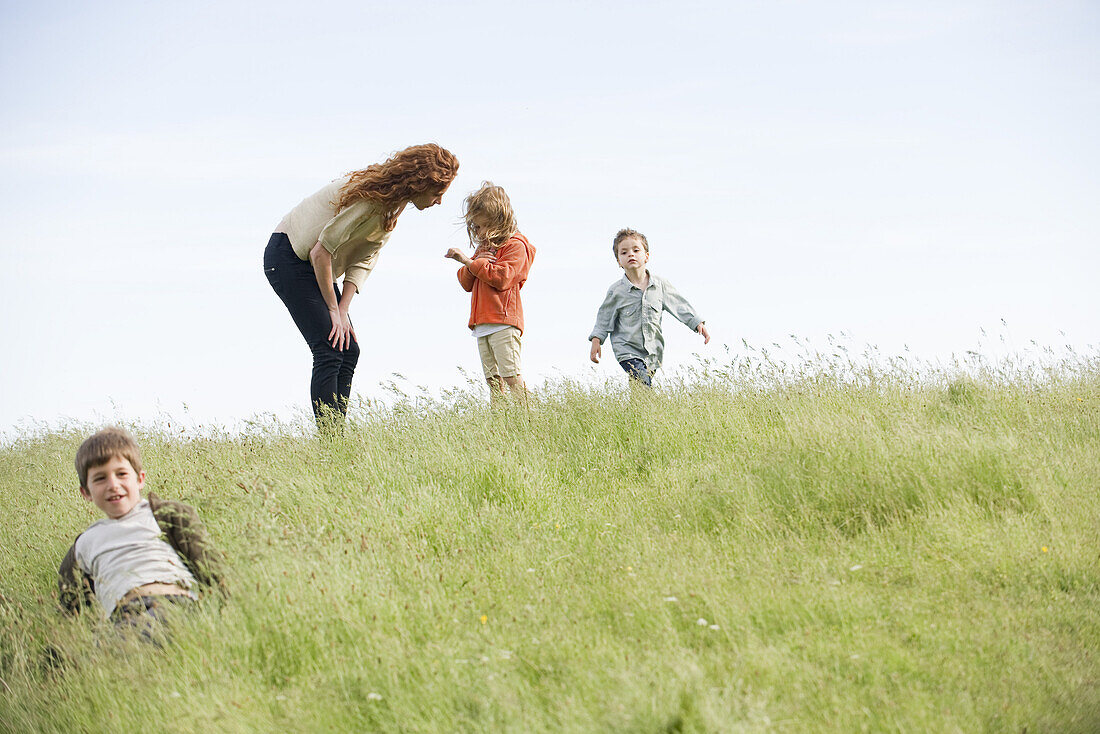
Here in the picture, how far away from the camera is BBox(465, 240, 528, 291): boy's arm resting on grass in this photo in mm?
7215

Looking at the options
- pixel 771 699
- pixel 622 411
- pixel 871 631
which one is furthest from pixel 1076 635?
pixel 622 411

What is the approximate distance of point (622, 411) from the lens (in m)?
6.99

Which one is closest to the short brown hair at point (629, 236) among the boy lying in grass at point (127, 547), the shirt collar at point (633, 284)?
the shirt collar at point (633, 284)

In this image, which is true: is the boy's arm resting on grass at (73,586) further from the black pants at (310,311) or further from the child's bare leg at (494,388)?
the child's bare leg at (494,388)

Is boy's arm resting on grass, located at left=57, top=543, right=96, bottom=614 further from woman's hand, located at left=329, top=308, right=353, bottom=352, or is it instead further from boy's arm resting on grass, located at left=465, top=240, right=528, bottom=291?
boy's arm resting on grass, located at left=465, top=240, right=528, bottom=291

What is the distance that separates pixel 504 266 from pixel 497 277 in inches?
4.4

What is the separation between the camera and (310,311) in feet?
22.2

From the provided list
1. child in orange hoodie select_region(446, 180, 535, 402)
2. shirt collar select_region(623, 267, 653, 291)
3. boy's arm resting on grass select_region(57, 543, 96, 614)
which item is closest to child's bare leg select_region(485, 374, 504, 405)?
child in orange hoodie select_region(446, 180, 535, 402)

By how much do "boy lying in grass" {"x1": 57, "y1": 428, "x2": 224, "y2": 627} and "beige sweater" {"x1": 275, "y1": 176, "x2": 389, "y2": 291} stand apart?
7.93ft

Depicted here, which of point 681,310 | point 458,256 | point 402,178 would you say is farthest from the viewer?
point 681,310

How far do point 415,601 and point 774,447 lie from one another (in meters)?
2.87

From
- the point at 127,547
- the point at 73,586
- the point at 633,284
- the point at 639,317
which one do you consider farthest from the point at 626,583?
the point at 633,284

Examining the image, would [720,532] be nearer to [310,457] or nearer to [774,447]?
[774,447]

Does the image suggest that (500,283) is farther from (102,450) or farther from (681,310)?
(102,450)
